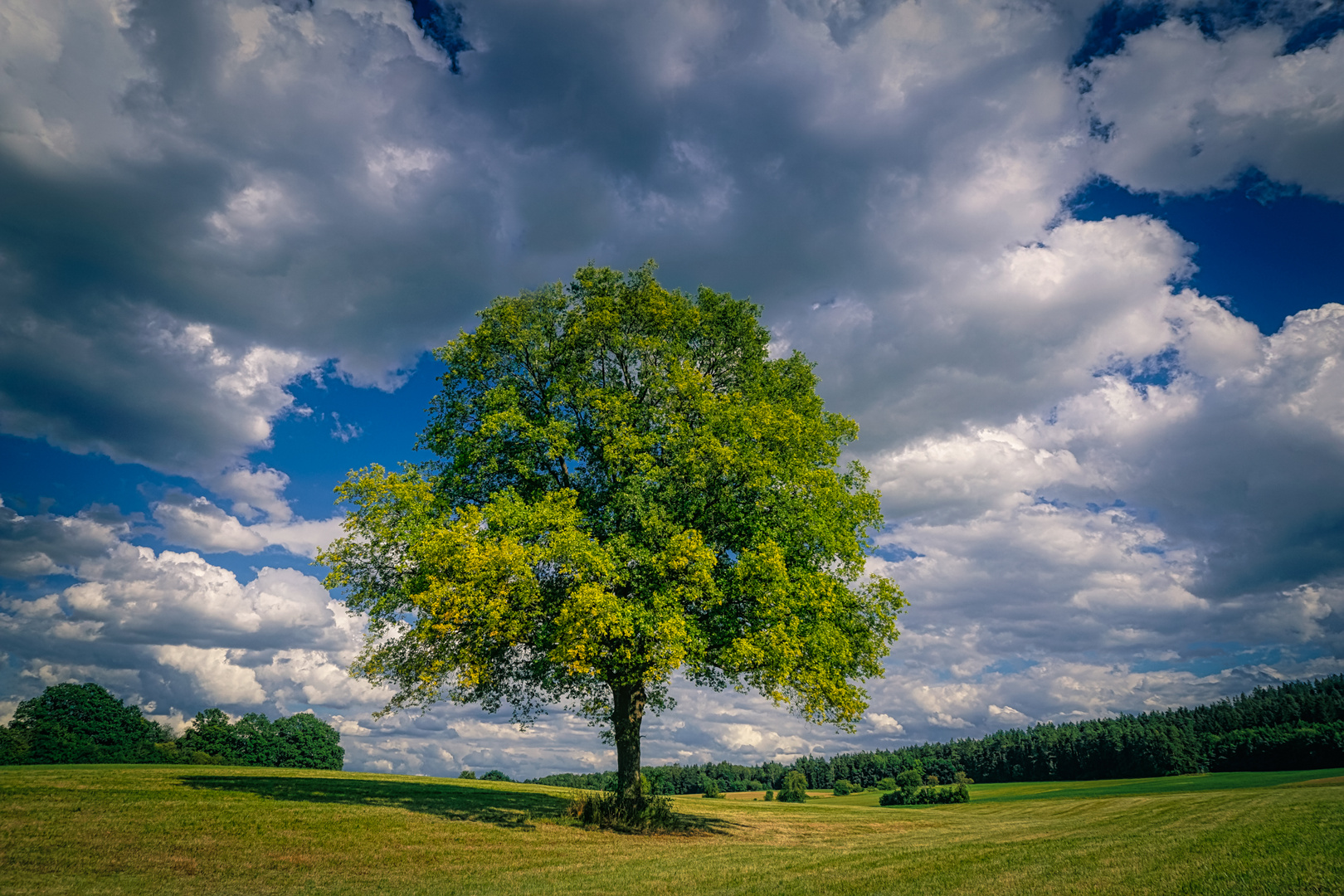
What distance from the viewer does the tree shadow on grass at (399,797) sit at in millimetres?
A: 23109

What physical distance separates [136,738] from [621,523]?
11120 centimetres

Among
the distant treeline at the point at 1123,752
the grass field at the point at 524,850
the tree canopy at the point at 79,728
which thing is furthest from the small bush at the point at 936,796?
the tree canopy at the point at 79,728

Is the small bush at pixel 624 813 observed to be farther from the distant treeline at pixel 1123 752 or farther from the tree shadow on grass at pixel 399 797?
the distant treeline at pixel 1123 752

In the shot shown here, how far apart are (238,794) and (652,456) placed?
17280mm

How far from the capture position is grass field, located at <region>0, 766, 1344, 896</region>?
12984 millimetres

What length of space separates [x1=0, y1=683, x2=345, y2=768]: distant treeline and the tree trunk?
67596mm

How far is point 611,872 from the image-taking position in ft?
51.3

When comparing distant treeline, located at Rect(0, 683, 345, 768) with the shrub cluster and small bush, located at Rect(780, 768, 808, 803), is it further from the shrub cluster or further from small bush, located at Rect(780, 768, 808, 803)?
the shrub cluster

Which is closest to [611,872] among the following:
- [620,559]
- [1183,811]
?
[620,559]

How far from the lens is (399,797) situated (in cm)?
2641

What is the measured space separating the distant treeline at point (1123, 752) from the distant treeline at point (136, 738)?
38581 millimetres

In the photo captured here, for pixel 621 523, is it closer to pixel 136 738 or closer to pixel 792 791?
pixel 792 791

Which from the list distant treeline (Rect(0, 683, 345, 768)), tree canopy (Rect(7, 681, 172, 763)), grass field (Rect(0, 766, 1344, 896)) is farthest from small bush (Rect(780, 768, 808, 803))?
tree canopy (Rect(7, 681, 172, 763))

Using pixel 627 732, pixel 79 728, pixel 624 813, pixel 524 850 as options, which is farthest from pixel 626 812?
pixel 79 728
